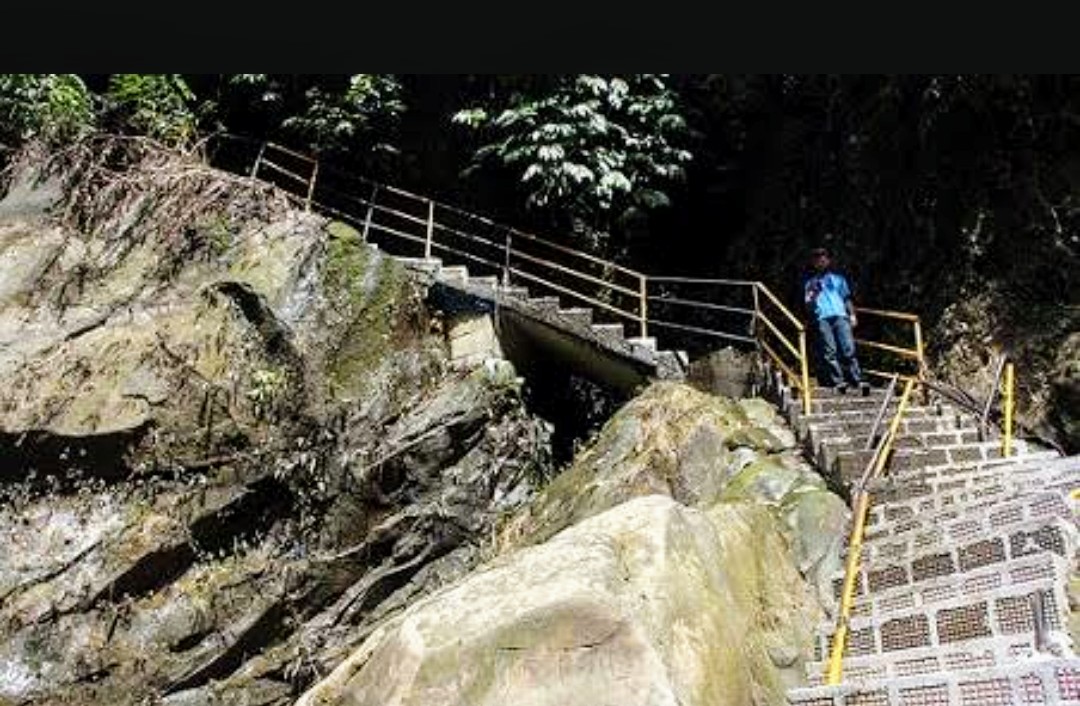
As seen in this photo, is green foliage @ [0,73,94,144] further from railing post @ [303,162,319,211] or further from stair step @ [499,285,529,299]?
stair step @ [499,285,529,299]

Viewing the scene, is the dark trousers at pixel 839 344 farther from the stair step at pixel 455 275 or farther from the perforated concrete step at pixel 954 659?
the perforated concrete step at pixel 954 659

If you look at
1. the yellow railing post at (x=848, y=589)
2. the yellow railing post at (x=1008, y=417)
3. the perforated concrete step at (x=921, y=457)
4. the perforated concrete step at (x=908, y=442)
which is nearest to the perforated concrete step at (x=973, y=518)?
the yellow railing post at (x=848, y=589)

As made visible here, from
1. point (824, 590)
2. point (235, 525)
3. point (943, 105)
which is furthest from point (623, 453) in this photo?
point (943, 105)

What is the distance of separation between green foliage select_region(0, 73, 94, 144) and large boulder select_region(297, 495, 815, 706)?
33.5 feet

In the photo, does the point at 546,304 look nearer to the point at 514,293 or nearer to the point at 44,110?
the point at 514,293

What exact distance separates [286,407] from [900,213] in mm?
7364

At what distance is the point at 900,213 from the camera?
13102mm

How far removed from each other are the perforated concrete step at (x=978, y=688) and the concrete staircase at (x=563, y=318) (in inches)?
242

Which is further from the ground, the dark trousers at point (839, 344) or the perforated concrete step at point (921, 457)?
the dark trousers at point (839, 344)

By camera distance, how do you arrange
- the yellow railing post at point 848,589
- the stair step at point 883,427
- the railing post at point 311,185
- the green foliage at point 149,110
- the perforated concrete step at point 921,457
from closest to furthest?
the yellow railing post at point 848,589
the perforated concrete step at point 921,457
the stair step at point 883,427
the railing post at point 311,185
the green foliage at point 149,110

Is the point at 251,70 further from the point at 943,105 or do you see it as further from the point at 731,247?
the point at 731,247

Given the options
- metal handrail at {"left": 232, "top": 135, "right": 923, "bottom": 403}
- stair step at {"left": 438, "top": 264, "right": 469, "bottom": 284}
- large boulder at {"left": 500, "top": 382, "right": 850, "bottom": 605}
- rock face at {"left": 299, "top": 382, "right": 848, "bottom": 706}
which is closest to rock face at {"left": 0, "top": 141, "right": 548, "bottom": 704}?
stair step at {"left": 438, "top": 264, "right": 469, "bottom": 284}

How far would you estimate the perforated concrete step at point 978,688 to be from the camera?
4.64m

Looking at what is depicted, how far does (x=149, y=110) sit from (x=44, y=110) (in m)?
1.26
